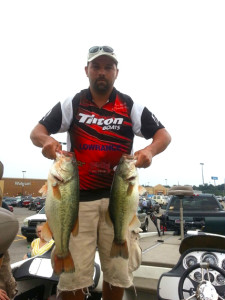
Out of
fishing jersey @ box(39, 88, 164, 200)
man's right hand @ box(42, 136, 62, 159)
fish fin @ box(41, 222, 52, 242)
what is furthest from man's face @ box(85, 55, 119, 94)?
fish fin @ box(41, 222, 52, 242)

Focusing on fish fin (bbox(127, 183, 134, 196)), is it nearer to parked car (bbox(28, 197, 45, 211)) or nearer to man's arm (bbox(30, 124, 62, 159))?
man's arm (bbox(30, 124, 62, 159))

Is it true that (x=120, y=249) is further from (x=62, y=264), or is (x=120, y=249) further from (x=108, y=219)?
(x=62, y=264)

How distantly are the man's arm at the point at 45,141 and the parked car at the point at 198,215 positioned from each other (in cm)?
427

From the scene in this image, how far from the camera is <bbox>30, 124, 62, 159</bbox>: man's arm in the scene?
2529 mm

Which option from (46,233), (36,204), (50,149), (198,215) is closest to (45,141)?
(50,149)

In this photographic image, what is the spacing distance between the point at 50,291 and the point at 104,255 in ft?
5.03

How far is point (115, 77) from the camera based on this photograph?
3137mm

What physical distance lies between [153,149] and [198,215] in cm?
537

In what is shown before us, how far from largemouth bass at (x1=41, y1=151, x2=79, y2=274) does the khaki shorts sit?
321mm

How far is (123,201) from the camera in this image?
254 cm

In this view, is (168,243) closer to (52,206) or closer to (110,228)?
(110,228)

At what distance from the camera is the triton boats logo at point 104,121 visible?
9.84 ft

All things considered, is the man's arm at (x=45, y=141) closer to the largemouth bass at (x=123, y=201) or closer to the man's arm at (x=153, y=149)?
the largemouth bass at (x=123, y=201)

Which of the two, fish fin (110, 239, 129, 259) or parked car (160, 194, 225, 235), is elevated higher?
fish fin (110, 239, 129, 259)
